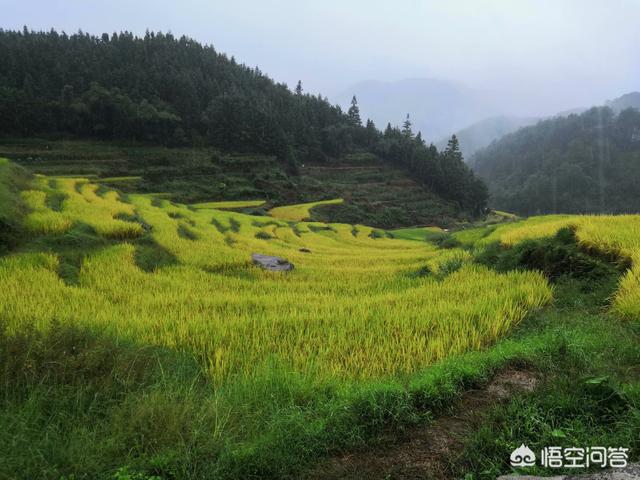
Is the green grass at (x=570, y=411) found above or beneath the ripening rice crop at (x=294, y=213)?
A: beneath

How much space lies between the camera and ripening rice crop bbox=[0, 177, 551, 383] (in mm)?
4270

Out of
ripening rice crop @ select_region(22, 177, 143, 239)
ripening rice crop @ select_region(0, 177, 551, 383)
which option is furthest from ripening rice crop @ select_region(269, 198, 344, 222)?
ripening rice crop @ select_region(0, 177, 551, 383)

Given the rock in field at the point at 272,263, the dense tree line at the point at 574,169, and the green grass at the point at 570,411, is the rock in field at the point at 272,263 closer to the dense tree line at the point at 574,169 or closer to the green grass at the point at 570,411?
the green grass at the point at 570,411

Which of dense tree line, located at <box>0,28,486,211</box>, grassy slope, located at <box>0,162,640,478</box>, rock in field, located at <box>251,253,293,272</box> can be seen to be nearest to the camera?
grassy slope, located at <box>0,162,640,478</box>

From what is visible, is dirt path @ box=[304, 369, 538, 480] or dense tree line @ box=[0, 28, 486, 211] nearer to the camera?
dirt path @ box=[304, 369, 538, 480]

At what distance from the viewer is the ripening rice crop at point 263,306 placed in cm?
427

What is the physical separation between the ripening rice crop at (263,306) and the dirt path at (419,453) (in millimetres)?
817

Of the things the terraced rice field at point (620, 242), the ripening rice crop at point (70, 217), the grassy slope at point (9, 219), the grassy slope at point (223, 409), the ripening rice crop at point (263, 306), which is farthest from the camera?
the ripening rice crop at point (70, 217)

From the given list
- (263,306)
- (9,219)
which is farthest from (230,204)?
(263,306)

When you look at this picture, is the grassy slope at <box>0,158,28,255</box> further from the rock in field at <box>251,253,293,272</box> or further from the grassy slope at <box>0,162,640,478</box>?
the grassy slope at <box>0,162,640,478</box>

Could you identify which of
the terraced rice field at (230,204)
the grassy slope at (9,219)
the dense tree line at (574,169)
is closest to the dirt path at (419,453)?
the grassy slope at (9,219)

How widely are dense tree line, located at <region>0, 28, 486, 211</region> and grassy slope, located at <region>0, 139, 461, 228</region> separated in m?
3.34

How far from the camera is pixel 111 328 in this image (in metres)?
4.53

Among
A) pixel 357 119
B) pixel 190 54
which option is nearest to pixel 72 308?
pixel 357 119
